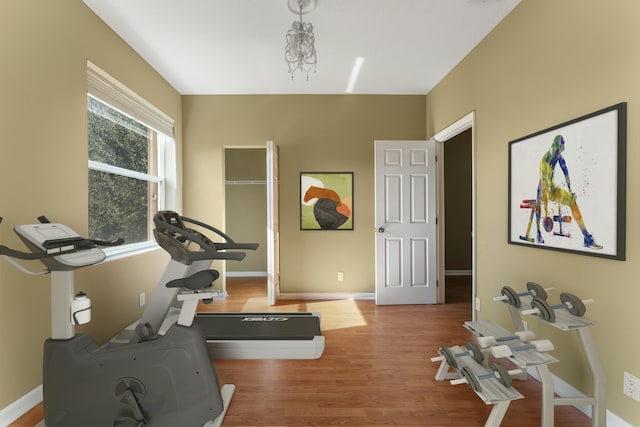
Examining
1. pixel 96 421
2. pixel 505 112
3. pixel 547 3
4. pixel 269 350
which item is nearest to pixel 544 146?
pixel 505 112

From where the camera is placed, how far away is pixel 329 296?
15.7 ft

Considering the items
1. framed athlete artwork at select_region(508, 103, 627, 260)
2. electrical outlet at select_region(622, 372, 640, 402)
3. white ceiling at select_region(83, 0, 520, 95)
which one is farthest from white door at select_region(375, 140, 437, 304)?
electrical outlet at select_region(622, 372, 640, 402)

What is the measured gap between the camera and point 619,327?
6.02 ft

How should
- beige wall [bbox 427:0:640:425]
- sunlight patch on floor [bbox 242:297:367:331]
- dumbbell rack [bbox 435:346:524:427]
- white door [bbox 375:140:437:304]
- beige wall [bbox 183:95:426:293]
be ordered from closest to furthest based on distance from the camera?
dumbbell rack [bbox 435:346:524:427]
beige wall [bbox 427:0:640:425]
sunlight patch on floor [bbox 242:297:367:331]
white door [bbox 375:140:437:304]
beige wall [bbox 183:95:426:293]

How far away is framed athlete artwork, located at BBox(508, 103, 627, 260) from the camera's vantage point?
182 centimetres

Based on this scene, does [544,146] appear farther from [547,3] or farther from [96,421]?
[96,421]

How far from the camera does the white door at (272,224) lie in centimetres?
426

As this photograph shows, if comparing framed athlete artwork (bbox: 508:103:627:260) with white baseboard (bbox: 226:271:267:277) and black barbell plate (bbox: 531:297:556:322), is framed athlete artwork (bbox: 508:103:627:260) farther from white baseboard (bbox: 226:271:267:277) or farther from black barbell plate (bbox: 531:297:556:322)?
white baseboard (bbox: 226:271:267:277)

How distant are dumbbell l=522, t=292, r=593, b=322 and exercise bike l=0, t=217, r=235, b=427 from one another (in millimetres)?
1797

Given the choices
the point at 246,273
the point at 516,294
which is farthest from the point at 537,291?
the point at 246,273

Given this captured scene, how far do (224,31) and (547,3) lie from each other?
8.03 feet

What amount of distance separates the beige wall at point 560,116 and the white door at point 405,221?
1.10m

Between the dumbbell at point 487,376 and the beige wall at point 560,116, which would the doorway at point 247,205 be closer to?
the beige wall at point 560,116

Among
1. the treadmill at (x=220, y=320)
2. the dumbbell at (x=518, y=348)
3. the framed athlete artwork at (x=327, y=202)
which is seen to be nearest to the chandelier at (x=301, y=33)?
the treadmill at (x=220, y=320)
